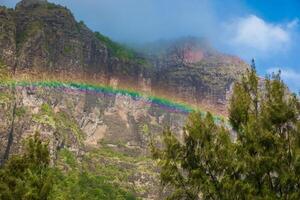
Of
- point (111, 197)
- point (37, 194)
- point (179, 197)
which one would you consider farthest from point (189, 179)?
point (111, 197)

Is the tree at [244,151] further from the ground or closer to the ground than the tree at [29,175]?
further from the ground

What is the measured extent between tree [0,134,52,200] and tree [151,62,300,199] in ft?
15.4

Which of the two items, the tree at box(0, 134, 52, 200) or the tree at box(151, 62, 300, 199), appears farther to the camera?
the tree at box(0, 134, 52, 200)

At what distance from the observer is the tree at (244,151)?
20547mm

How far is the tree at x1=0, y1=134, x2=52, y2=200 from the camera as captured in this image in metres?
22.1

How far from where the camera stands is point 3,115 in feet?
651

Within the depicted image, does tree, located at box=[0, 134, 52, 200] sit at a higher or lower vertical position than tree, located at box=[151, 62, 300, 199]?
lower

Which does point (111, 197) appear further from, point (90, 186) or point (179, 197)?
point (179, 197)

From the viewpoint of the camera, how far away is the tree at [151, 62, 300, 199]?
20.5 m

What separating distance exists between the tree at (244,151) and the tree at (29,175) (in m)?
4.68

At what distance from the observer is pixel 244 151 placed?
21.1 m

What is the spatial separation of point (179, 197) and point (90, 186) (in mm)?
173918

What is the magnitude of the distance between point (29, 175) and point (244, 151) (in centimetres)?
869

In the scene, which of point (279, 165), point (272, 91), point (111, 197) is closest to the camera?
point (279, 165)
